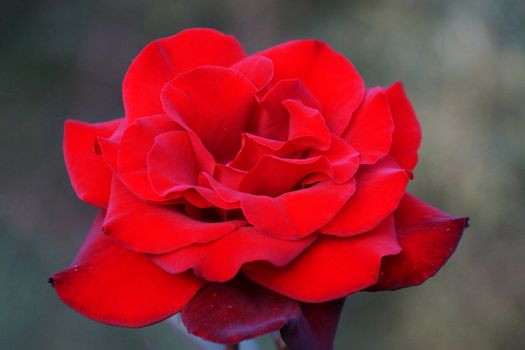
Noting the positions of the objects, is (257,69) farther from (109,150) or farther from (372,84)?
(372,84)

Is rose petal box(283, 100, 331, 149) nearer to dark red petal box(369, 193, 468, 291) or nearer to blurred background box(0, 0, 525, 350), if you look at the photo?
dark red petal box(369, 193, 468, 291)

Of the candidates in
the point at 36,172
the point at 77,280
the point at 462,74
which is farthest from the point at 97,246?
the point at 462,74

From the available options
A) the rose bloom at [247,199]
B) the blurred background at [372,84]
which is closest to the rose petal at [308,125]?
the rose bloom at [247,199]

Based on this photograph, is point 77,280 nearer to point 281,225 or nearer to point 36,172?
point 281,225

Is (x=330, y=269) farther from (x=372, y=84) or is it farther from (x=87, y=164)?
(x=372, y=84)

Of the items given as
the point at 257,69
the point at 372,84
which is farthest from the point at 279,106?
the point at 372,84

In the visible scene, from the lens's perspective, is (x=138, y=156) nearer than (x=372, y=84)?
Yes

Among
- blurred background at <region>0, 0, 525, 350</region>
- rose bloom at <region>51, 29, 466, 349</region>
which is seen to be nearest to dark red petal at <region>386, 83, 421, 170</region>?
rose bloom at <region>51, 29, 466, 349</region>
